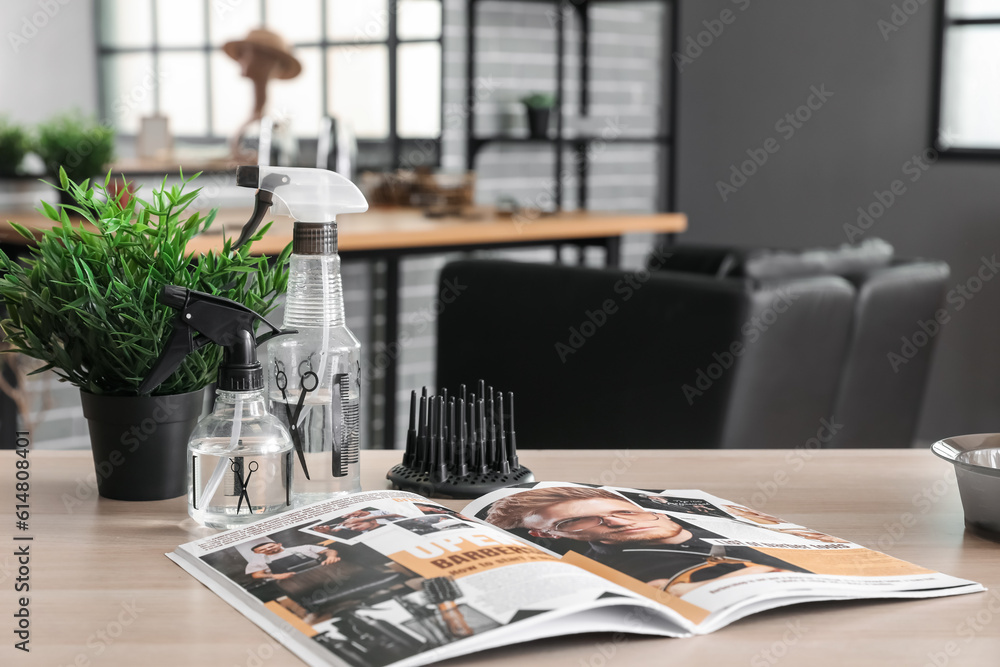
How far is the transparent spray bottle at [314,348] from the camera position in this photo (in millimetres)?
802

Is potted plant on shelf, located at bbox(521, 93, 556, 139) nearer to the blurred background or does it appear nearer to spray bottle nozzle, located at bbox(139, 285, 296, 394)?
the blurred background

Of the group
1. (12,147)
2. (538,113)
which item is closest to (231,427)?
(12,147)

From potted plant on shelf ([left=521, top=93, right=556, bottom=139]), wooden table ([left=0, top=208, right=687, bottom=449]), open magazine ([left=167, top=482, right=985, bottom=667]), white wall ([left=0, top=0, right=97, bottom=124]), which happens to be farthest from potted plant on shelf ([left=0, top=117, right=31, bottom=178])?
open magazine ([left=167, top=482, right=985, bottom=667])

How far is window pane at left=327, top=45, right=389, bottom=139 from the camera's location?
3.87 m

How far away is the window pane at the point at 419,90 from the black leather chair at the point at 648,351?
5.05ft

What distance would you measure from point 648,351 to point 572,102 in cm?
239

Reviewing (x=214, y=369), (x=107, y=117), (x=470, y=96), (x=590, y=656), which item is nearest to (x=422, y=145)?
(x=470, y=96)

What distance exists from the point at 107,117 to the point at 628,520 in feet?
12.2

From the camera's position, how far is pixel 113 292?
80 centimetres

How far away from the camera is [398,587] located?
0.62 m

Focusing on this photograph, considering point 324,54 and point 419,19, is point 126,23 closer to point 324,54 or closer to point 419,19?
point 324,54

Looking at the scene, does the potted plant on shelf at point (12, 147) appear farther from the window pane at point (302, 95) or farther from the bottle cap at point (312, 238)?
the bottle cap at point (312, 238)

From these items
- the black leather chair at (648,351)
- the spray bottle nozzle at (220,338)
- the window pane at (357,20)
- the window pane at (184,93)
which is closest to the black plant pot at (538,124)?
the window pane at (357,20)

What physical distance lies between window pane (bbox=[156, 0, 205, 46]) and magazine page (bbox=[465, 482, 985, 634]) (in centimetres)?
344
